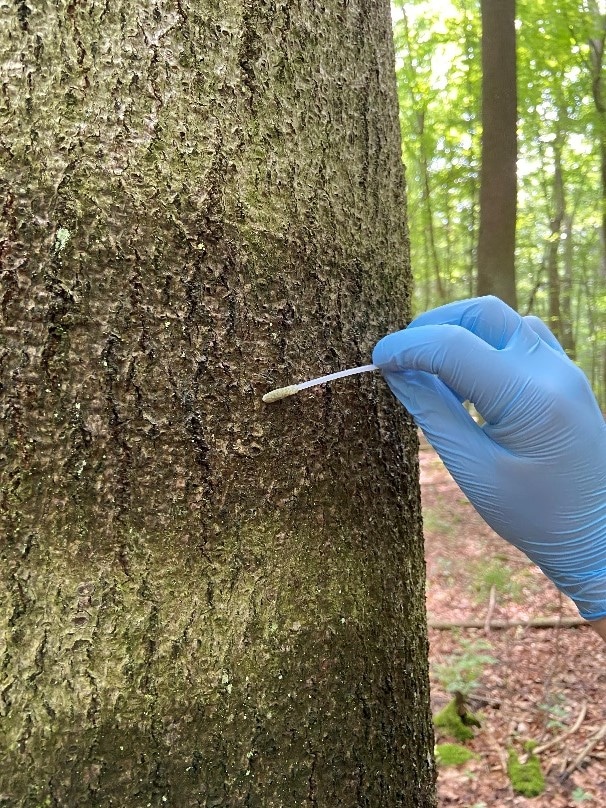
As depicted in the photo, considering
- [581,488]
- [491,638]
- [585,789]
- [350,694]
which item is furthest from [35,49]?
[491,638]

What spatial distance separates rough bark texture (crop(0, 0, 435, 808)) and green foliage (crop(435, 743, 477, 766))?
291 cm

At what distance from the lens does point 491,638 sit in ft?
15.7

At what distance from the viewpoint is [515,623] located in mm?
4918

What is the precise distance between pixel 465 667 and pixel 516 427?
3.84 m

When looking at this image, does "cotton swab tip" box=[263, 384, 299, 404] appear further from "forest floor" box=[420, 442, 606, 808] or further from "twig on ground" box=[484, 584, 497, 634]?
"twig on ground" box=[484, 584, 497, 634]

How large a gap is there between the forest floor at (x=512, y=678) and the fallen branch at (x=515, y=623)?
0.04 metres

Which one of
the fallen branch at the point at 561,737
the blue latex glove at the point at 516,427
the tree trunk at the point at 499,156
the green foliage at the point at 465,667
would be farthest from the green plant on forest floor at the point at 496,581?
the blue latex glove at the point at 516,427

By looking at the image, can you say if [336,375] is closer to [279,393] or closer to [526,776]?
[279,393]

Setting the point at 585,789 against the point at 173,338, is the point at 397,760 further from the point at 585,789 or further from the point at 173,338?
the point at 585,789

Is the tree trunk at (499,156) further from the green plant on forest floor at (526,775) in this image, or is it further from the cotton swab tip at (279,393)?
the cotton swab tip at (279,393)

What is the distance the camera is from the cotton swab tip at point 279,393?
35.4 inches

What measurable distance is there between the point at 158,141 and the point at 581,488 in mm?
1069

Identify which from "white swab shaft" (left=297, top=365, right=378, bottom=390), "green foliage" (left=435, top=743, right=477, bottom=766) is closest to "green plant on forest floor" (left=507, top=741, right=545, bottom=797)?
"green foliage" (left=435, top=743, right=477, bottom=766)

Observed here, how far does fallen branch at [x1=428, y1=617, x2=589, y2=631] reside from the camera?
4805 mm
